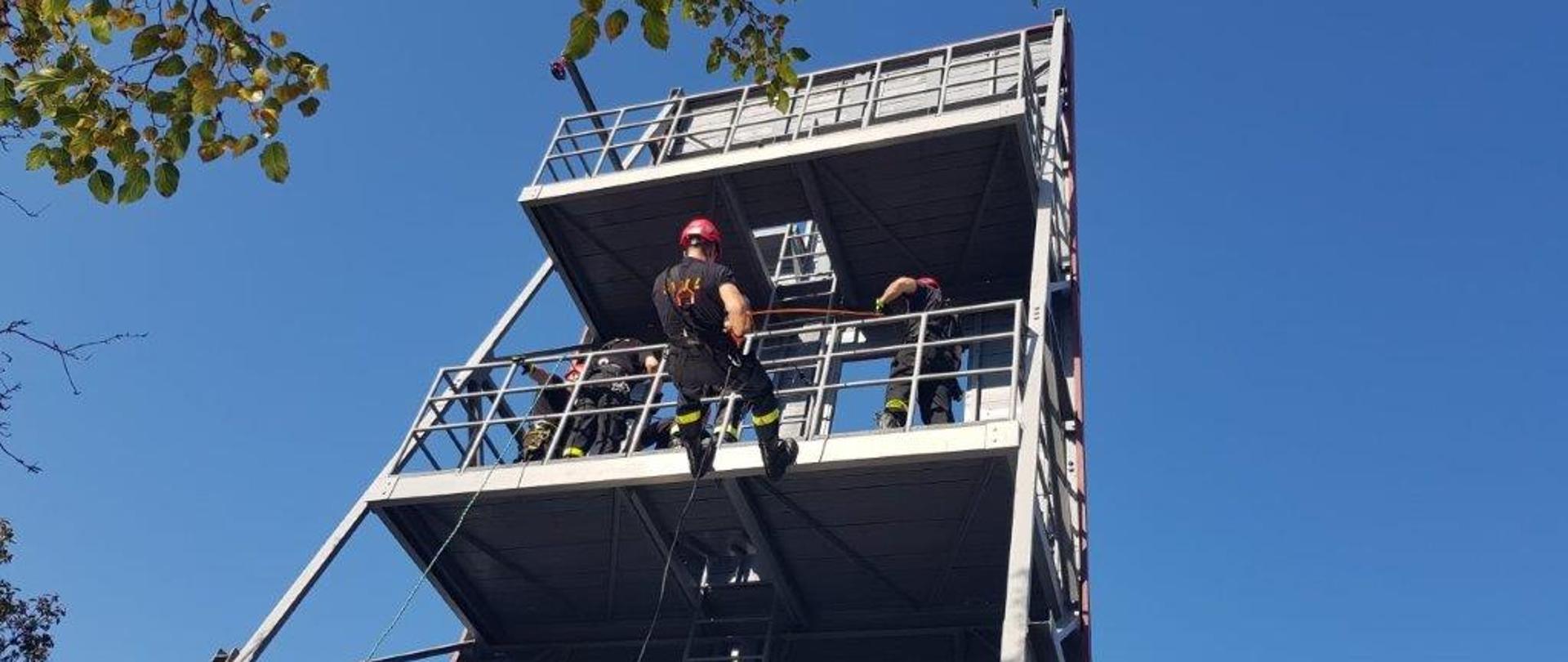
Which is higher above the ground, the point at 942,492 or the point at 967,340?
the point at 967,340

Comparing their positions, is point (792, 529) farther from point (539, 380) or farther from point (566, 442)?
point (539, 380)

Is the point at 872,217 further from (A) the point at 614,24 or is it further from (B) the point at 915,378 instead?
(A) the point at 614,24

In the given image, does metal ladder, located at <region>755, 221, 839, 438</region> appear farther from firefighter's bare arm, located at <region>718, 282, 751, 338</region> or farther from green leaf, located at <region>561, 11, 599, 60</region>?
green leaf, located at <region>561, 11, 599, 60</region>

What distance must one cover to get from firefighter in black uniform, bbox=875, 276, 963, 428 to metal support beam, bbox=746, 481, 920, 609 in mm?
1032

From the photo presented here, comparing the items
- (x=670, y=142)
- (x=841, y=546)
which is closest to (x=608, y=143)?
(x=670, y=142)

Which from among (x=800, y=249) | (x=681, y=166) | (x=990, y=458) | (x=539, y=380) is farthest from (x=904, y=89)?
(x=990, y=458)

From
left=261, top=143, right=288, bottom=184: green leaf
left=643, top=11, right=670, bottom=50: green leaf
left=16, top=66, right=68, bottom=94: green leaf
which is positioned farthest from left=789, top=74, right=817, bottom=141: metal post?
left=16, top=66, right=68, bottom=94: green leaf

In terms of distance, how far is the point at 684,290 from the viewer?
8430mm

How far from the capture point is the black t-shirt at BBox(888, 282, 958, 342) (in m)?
10.8

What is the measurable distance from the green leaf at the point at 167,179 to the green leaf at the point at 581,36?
2.15 meters

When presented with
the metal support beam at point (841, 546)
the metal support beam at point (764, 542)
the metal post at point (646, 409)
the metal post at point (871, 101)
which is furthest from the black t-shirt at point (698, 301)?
the metal post at point (871, 101)

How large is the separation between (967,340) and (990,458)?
90 cm

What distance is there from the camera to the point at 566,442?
1059cm

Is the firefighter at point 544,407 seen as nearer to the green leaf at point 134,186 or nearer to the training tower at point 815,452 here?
the training tower at point 815,452
